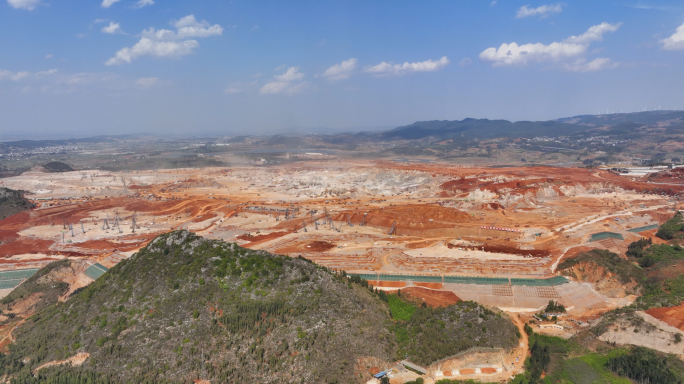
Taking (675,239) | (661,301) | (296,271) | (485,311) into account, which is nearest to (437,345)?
(485,311)

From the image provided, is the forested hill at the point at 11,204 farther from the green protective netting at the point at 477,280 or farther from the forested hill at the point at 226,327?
the green protective netting at the point at 477,280

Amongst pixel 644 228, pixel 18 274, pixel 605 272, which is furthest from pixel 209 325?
pixel 644 228

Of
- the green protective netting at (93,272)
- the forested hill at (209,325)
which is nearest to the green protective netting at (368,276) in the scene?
the forested hill at (209,325)

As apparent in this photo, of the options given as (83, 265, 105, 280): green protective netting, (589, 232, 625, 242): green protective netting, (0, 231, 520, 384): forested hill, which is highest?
(0, 231, 520, 384): forested hill

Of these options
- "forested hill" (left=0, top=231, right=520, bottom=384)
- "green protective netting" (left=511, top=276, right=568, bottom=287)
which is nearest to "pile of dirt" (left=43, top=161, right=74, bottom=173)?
"forested hill" (left=0, top=231, right=520, bottom=384)

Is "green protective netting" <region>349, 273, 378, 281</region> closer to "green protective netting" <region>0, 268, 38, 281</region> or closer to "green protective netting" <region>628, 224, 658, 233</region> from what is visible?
"green protective netting" <region>0, 268, 38, 281</region>

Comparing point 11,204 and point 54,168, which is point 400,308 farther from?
point 54,168
